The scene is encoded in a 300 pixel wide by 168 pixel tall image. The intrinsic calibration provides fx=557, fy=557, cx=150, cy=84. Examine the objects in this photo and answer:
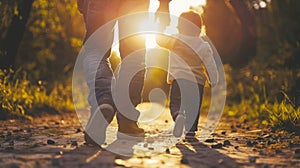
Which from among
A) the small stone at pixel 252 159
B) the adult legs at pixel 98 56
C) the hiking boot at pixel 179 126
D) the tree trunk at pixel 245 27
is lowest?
the small stone at pixel 252 159

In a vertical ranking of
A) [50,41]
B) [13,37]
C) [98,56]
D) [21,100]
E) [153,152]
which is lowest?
[153,152]

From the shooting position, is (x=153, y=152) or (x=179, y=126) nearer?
(x=153, y=152)

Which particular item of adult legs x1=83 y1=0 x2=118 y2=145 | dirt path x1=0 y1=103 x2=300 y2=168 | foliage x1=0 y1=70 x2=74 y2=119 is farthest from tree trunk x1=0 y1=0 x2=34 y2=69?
adult legs x1=83 y1=0 x2=118 y2=145

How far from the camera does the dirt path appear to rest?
3496mm

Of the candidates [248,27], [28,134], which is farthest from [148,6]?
[248,27]

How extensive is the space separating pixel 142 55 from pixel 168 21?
0.55 metres

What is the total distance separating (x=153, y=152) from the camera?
4062 millimetres

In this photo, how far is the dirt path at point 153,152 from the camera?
11.5 ft

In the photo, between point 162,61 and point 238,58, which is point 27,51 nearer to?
point 162,61

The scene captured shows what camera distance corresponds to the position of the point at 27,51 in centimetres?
1090

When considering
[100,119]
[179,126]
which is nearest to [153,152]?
[100,119]

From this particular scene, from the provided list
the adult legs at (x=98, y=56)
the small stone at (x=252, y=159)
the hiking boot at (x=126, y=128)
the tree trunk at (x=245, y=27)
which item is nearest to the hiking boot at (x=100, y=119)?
the adult legs at (x=98, y=56)

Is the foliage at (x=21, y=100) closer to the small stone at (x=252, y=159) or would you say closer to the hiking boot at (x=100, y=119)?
the hiking boot at (x=100, y=119)

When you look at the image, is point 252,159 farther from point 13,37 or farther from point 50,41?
point 50,41
